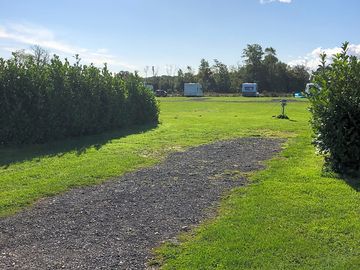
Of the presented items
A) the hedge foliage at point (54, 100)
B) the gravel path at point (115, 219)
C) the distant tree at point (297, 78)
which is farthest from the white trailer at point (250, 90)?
the gravel path at point (115, 219)

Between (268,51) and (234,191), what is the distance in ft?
328

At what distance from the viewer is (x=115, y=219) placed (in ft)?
18.0

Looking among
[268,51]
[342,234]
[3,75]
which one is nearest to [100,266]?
[342,234]

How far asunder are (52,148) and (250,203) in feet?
23.7

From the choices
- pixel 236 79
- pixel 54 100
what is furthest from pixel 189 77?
pixel 54 100

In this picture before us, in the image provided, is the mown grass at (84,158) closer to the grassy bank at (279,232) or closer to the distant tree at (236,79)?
the grassy bank at (279,232)

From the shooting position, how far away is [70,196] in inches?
261

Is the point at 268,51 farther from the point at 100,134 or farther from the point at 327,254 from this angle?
the point at 327,254

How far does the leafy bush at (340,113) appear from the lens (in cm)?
811

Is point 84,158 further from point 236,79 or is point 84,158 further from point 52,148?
point 236,79

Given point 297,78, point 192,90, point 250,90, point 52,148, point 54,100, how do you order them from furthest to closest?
1. point 297,78
2. point 192,90
3. point 250,90
4. point 54,100
5. point 52,148

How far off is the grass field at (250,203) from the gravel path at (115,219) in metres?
0.34

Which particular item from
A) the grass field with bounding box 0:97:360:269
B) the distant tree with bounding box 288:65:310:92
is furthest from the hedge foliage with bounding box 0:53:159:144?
the distant tree with bounding box 288:65:310:92

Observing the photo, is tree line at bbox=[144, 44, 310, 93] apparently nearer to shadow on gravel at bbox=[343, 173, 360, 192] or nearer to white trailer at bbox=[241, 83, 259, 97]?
white trailer at bbox=[241, 83, 259, 97]
